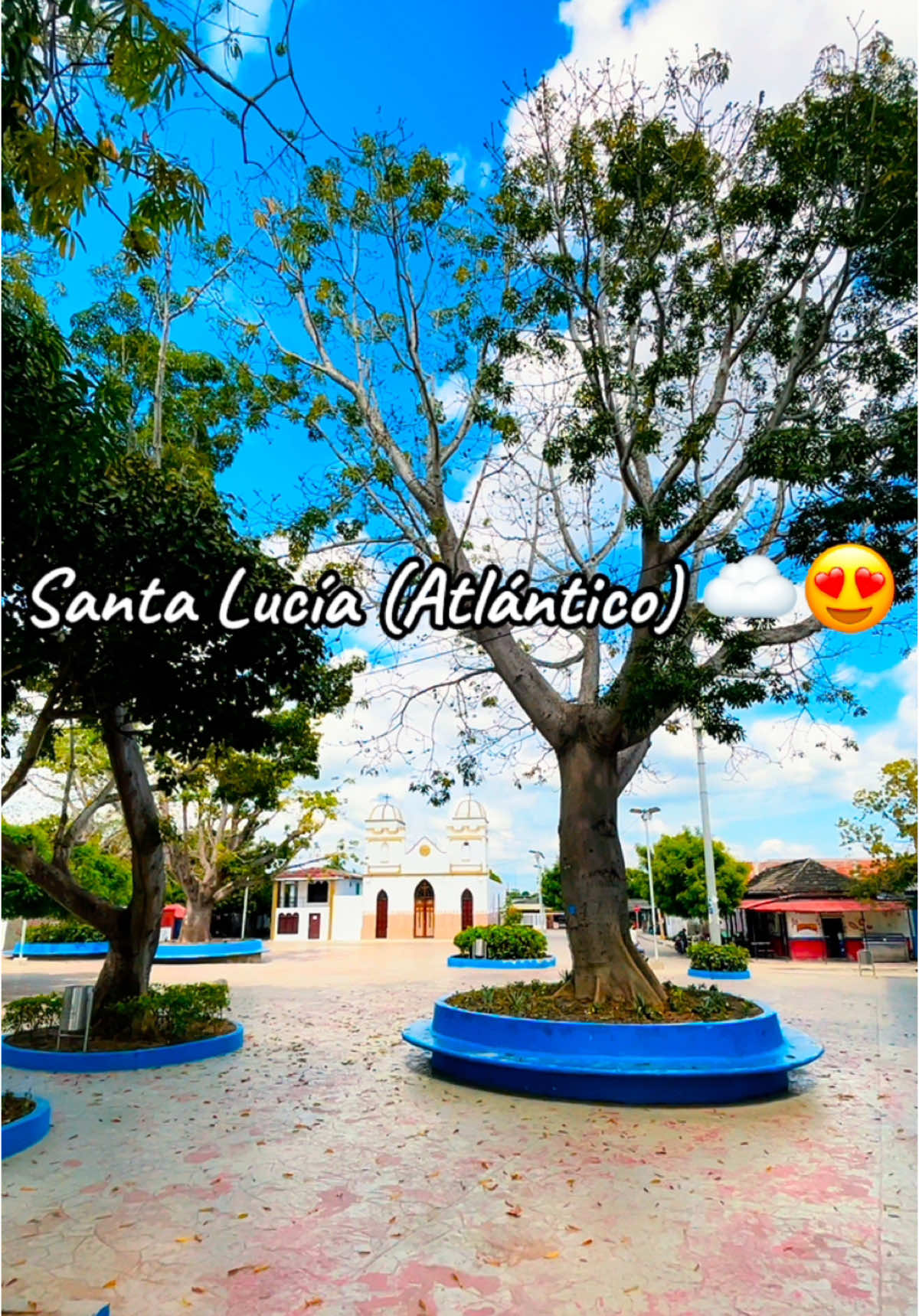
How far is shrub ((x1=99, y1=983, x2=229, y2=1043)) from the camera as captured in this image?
8.15 metres

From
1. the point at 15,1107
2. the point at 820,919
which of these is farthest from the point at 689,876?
the point at 15,1107

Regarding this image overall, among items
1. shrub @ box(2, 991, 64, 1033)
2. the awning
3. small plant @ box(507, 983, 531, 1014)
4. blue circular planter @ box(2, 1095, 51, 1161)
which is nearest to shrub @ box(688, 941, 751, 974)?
the awning

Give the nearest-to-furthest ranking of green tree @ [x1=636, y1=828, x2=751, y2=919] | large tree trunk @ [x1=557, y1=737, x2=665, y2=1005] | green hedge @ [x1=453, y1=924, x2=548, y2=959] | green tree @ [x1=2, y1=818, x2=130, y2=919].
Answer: large tree trunk @ [x1=557, y1=737, x2=665, y2=1005]
green hedge @ [x1=453, y1=924, x2=548, y2=959]
green tree @ [x1=2, y1=818, x2=130, y2=919]
green tree @ [x1=636, y1=828, x2=751, y2=919]

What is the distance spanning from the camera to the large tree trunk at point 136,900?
848cm

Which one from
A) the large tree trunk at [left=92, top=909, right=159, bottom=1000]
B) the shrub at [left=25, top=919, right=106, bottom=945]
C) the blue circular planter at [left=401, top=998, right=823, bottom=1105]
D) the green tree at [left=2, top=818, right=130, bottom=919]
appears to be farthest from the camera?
the shrub at [left=25, top=919, right=106, bottom=945]

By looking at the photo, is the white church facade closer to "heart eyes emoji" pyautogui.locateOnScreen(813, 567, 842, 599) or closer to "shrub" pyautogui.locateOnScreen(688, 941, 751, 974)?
"shrub" pyautogui.locateOnScreen(688, 941, 751, 974)

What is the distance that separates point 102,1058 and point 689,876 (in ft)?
73.5

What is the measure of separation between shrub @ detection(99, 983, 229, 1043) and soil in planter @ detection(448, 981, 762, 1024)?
268 centimetres

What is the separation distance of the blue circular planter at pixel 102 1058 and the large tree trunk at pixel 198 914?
15.2 m

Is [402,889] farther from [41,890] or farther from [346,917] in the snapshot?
[41,890]

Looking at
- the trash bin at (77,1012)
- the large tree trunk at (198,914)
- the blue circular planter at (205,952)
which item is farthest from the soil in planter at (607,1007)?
the large tree trunk at (198,914)

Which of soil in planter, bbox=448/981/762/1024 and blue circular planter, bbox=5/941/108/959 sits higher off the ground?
soil in planter, bbox=448/981/762/1024

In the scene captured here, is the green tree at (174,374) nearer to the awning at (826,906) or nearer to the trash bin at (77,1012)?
the trash bin at (77,1012)

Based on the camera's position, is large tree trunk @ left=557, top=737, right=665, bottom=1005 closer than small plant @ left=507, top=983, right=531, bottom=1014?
No
